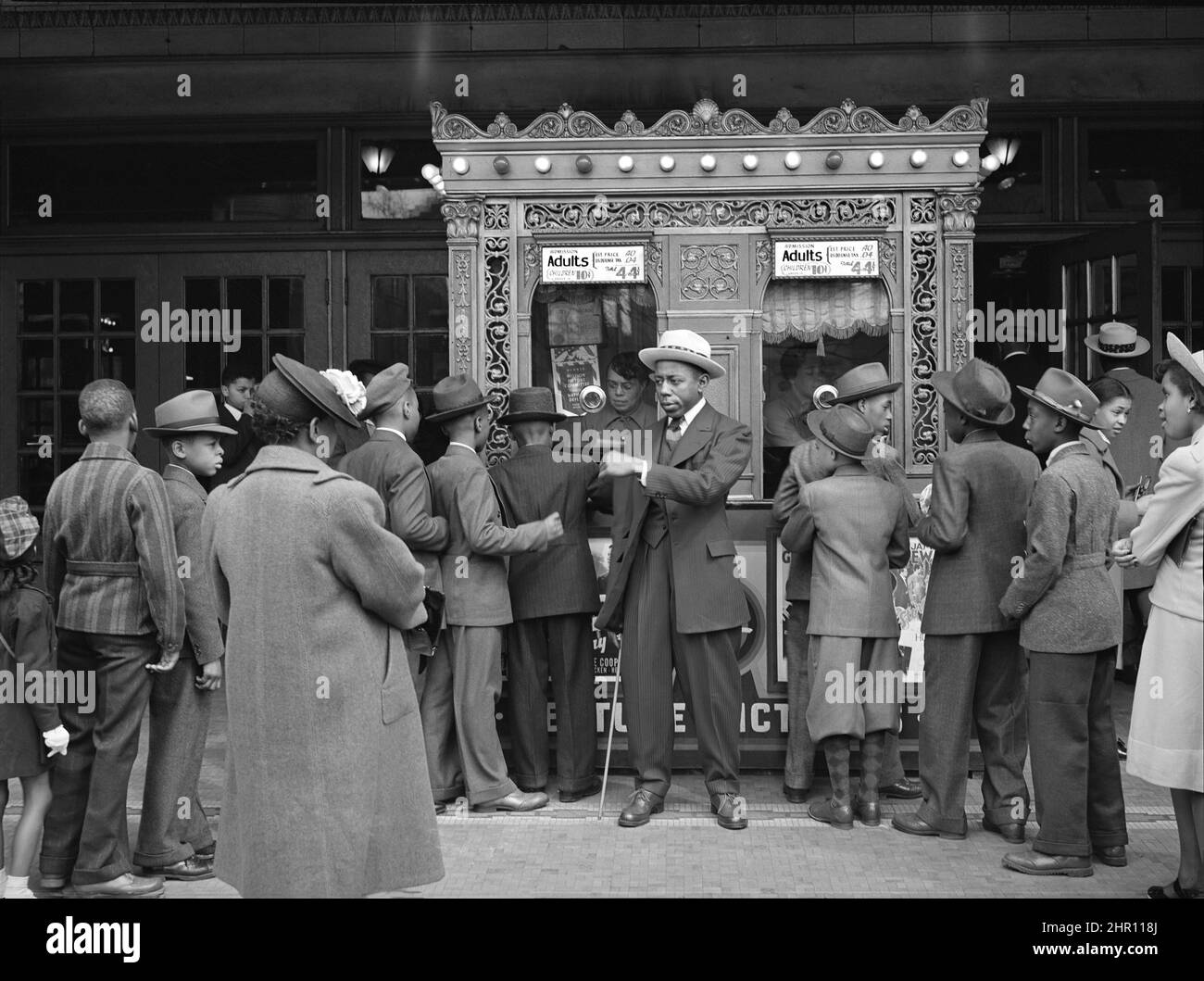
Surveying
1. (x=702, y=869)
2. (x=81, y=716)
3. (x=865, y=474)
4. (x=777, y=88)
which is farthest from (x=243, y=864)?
(x=777, y=88)

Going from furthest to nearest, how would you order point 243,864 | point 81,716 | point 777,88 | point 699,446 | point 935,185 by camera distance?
point 777,88 → point 935,185 → point 699,446 → point 81,716 → point 243,864

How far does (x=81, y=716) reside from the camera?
575cm

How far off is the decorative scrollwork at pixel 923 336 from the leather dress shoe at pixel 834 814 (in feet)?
6.79

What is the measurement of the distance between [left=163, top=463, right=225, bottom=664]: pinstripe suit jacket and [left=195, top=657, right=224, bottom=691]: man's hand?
0.03 meters

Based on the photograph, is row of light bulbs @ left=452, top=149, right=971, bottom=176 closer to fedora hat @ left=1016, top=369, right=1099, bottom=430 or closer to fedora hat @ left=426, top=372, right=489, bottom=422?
fedora hat @ left=426, top=372, right=489, bottom=422

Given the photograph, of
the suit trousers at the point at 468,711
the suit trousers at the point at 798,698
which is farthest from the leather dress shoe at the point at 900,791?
the suit trousers at the point at 468,711

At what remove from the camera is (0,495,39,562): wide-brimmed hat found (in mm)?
5469

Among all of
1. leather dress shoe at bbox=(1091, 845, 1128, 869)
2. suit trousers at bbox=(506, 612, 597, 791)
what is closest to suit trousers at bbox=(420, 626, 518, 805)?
suit trousers at bbox=(506, 612, 597, 791)

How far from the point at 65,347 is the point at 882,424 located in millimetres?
6126

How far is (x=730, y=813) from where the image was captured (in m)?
6.77

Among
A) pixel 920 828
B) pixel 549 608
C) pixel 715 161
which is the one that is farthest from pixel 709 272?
pixel 920 828

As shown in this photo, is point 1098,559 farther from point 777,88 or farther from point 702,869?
point 777,88

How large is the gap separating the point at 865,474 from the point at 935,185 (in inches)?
77.7

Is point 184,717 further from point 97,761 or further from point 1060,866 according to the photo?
point 1060,866
